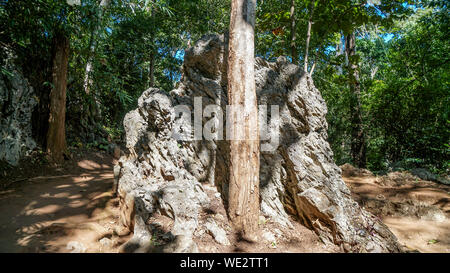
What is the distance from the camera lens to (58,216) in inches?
138

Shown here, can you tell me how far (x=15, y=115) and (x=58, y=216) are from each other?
4.15 m

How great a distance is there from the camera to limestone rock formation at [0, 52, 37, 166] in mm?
5477

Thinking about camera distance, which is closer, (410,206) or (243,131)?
(243,131)

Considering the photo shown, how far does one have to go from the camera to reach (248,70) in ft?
9.98

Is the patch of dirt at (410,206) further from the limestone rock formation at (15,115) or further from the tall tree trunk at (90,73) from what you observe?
the tall tree trunk at (90,73)

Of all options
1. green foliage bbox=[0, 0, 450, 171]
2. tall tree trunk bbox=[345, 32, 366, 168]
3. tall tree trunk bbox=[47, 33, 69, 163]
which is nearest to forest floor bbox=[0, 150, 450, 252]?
tall tree trunk bbox=[47, 33, 69, 163]

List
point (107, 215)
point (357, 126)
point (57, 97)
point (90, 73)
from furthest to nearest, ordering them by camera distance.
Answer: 1. point (90, 73)
2. point (357, 126)
3. point (57, 97)
4. point (107, 215)

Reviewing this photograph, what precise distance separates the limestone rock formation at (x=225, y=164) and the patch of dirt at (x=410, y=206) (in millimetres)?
980

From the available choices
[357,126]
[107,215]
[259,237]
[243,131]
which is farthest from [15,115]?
[357,126]

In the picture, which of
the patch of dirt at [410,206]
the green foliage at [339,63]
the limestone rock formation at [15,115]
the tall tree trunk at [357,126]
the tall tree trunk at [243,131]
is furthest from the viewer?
the tall tree trunk at [357,126]

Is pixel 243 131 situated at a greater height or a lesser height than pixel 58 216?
greater

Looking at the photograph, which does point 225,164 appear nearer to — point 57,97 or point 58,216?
point 58,216

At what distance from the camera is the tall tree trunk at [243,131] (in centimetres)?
294

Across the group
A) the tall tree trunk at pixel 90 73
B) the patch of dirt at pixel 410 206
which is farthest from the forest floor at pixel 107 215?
the tall tree trunk at pixel 90 73
